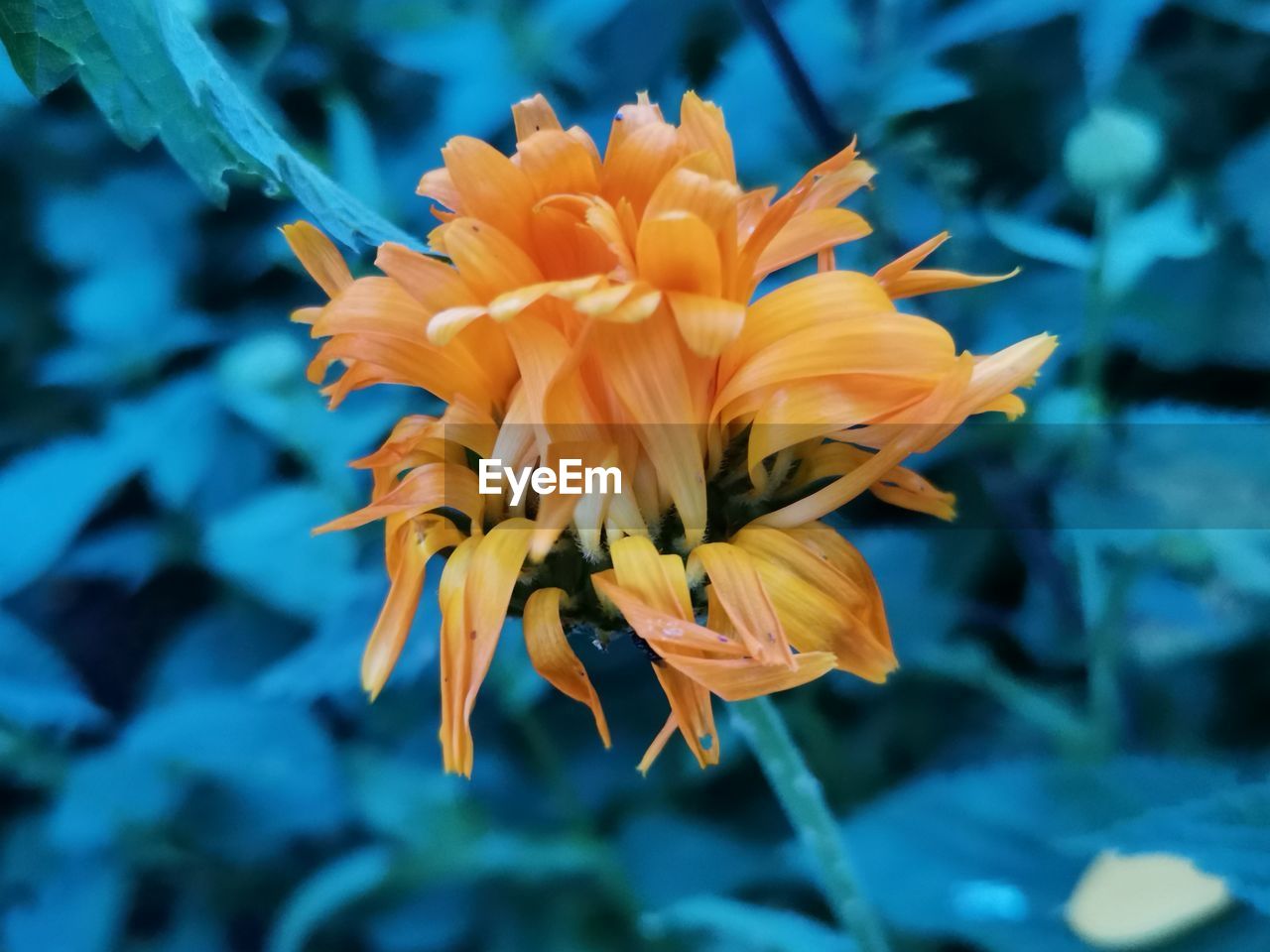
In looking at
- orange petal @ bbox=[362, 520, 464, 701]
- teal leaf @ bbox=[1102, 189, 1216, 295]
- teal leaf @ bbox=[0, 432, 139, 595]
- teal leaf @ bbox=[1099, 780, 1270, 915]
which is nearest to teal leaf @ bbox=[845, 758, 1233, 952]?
teal leaf @ bbox=[1099, 780, 1270, 915]

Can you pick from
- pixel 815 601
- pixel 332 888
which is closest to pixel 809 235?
pixel 815 601

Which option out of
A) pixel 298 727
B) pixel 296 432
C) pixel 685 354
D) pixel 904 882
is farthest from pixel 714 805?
pixel 685 354

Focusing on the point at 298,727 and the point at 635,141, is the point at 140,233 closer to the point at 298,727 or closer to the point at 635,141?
the point at 298,727

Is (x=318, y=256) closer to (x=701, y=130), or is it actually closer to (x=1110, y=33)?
(x=701, y=130)

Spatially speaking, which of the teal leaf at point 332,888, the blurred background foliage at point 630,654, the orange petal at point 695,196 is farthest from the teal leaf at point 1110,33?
the teal leaf at point 332,888

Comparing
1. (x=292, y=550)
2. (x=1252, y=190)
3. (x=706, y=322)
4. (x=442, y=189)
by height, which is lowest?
(x=706, y=322)

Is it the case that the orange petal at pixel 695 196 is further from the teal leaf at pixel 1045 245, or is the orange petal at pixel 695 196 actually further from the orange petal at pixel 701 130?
the teal leaf at pixel 1045 245
